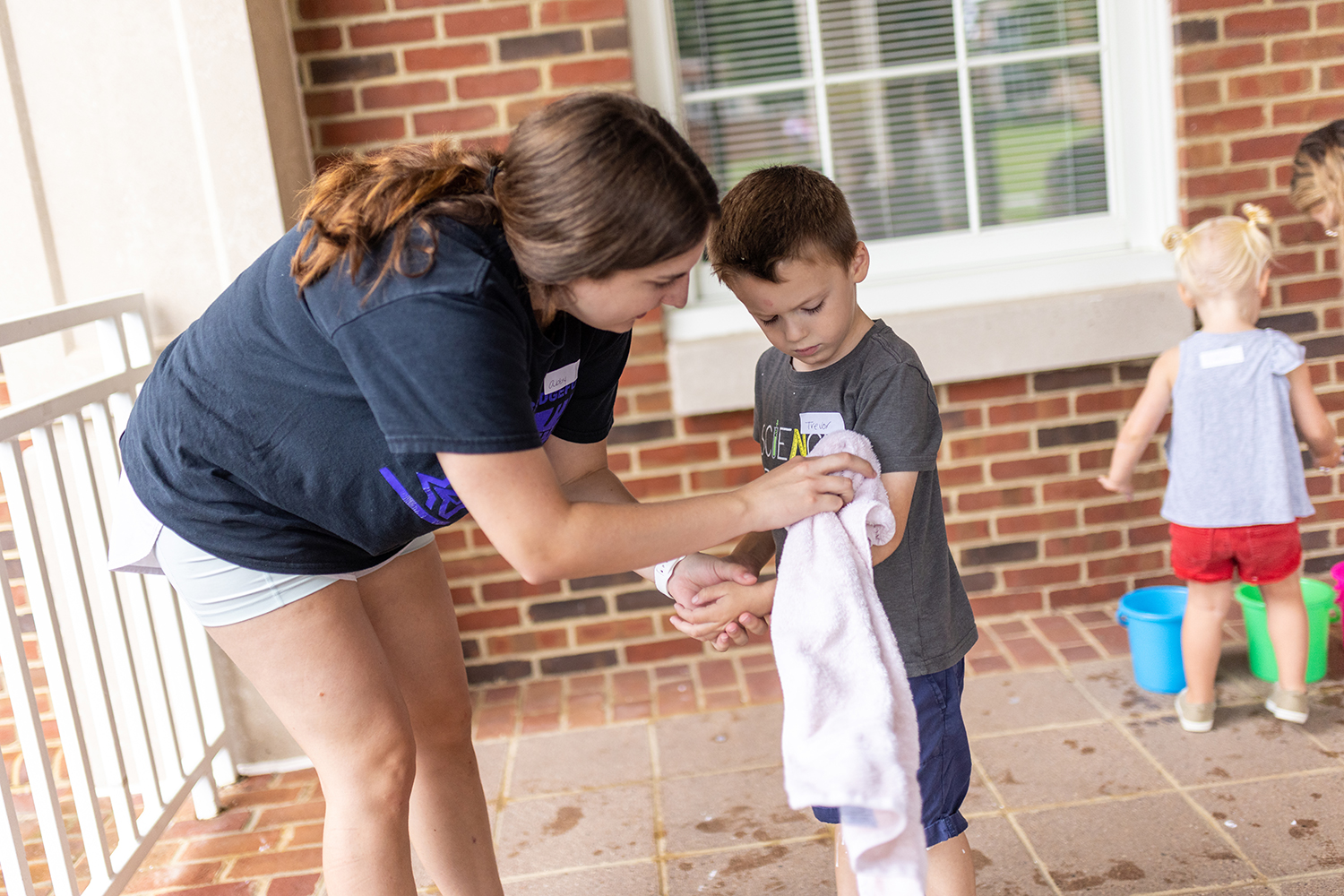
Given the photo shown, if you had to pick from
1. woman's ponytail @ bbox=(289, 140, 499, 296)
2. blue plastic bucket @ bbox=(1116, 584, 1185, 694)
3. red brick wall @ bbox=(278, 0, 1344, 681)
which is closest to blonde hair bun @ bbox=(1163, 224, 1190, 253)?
red brick wall @ bbox=(278, 0, 1344, 681)

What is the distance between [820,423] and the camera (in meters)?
1.71

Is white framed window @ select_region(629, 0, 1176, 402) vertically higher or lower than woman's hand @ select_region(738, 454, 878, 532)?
higher

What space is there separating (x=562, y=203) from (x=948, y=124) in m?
2.45

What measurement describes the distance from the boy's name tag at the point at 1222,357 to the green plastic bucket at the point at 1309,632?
2.29 feet

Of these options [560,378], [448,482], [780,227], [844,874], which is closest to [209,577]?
[448,482]

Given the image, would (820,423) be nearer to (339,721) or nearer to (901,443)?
(901,443)

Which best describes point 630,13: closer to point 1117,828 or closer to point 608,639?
point 608,639

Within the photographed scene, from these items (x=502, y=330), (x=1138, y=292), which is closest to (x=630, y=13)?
(x=1138, y=292)

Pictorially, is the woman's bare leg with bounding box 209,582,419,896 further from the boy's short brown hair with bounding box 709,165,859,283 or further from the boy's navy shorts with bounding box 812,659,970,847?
the boy's short brown hair with bounding box 709,165,859,283

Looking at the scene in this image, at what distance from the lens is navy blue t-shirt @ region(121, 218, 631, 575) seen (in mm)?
1239

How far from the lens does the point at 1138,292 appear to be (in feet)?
10.5

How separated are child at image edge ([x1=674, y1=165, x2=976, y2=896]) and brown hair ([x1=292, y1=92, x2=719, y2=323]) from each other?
239 mm

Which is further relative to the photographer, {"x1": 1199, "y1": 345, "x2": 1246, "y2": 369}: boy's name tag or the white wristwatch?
{"x1": 1199, "y1": 345, "x2": 1246, "y2": 369}: boy's name tag

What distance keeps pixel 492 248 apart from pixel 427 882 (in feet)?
5.47
